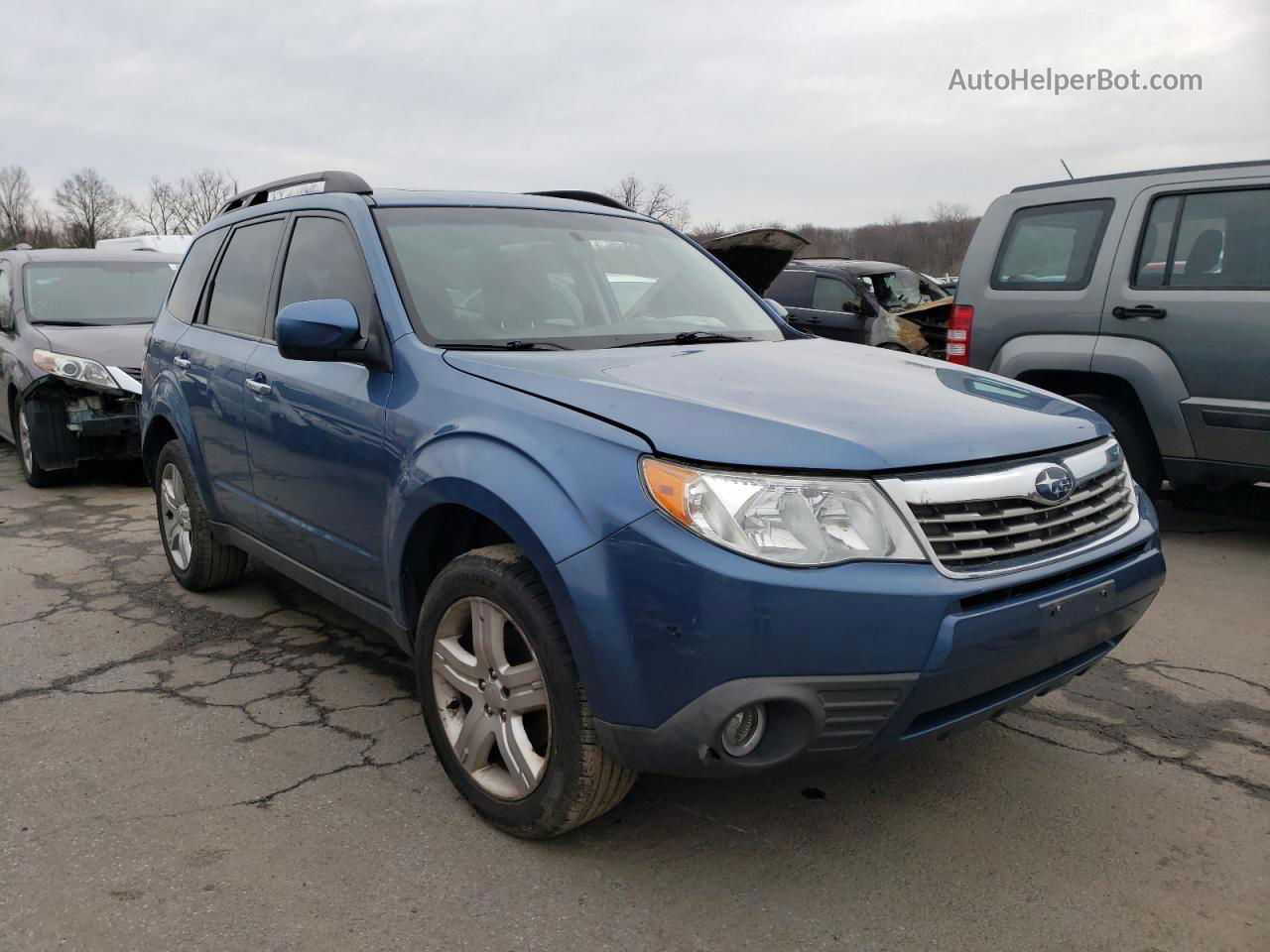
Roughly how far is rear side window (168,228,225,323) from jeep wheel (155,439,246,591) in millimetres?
613

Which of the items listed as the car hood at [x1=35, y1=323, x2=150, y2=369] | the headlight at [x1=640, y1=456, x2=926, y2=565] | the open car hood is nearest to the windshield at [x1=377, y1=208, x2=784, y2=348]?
the headlight at [x1=640, y1=456, x2=926, y2=565]

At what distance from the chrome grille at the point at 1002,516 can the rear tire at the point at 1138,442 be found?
10.6 feet

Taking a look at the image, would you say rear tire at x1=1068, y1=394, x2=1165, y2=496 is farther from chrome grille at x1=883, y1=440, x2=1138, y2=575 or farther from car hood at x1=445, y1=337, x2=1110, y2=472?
chrome grille at x1=883, y1=440, x2=1138, y2=575

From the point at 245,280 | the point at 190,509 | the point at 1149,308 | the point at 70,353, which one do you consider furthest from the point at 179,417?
the point at 1149,308

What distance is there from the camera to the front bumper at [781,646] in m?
2.09

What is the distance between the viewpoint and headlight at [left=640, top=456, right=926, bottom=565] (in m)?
2.14

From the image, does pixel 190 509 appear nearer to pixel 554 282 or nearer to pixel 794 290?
pixel 554 282

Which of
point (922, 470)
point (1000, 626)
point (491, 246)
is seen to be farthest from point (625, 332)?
point (1000, 626)

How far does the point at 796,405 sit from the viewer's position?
8.04ft

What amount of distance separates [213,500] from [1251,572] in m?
4.81

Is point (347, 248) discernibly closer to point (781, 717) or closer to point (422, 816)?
point (422, 816)

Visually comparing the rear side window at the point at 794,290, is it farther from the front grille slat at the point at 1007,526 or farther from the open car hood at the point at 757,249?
the front grille slat at the point at 1007,526

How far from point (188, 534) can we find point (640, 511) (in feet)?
10.6

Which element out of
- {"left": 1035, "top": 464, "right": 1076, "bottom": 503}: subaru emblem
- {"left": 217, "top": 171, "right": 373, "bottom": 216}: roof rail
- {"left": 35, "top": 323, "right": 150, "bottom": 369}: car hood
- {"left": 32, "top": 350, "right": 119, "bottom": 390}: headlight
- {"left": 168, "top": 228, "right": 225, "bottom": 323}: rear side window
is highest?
{"left": 217, "top": 171, "right": 373, "bottom": 216}: roof rail
